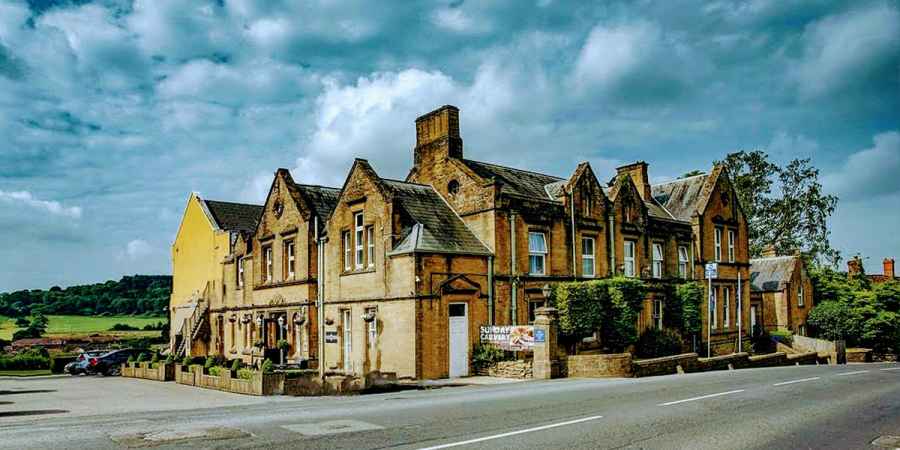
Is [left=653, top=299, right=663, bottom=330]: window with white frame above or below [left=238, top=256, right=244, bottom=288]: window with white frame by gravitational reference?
below

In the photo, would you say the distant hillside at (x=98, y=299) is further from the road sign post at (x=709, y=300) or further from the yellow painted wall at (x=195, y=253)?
the road sign post at (x=709, y=300)

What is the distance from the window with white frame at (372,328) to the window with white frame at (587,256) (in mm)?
9746

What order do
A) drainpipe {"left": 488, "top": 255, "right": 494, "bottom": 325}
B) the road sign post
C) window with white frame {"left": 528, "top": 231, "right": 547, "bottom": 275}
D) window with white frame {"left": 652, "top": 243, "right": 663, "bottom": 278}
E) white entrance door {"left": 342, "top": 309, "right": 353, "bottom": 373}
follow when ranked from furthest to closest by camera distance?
1. window with white frame {"left": 652, "top": 243, "right": 663, "bottom": 278}
2. the road sign post
3. window with white frame {"left": 528, "top": 231, "right": 547, "bottom": 275}
4. white entrance door {"left": 342, "top": 309, "right": 353, "bottom": 373}
5. drainpipe {"left": 488, "top": 255, "right": 494, "bottom": 325}

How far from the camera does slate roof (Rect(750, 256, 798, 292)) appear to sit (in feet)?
159

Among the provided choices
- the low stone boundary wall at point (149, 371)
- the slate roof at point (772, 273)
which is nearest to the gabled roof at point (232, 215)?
the low stone boundary wall at point (149, 371)

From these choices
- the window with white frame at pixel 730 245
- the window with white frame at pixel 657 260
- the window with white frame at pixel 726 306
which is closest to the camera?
the window with white frame at pixel 657 260

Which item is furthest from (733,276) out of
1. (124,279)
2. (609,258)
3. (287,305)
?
(124,279)

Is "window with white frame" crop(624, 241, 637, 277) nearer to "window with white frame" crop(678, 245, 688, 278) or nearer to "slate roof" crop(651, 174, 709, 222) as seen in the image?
"window with white frame" crop(678, 245, 688, 278)

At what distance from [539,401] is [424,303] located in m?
11.5

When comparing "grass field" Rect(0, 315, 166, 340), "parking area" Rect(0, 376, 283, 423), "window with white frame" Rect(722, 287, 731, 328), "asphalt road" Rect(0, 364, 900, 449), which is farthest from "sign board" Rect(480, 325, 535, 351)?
"grass field" Rect(0, 315, 166, 340)

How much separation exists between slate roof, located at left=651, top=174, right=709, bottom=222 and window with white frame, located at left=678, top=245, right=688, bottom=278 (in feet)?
6.48

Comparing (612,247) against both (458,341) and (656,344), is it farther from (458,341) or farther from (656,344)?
(458,341)

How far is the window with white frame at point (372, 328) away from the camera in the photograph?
1136 inches

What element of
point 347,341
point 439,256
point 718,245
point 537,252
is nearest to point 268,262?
point 347,341
